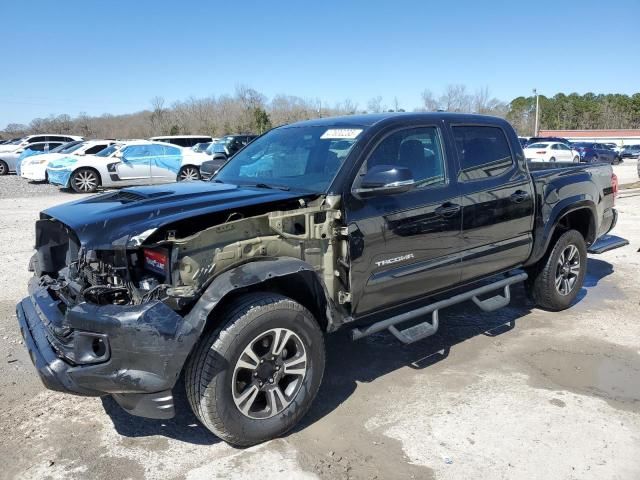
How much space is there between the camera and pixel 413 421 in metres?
3.56

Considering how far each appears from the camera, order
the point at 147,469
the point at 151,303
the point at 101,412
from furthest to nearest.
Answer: the point at 101,412 → the point at 147,469 → the point at 151,303

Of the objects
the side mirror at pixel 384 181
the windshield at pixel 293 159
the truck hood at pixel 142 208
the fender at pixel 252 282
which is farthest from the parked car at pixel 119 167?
the fender at pixel 252 282

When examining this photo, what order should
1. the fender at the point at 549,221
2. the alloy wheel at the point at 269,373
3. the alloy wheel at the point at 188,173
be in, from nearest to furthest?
1. the alloy wheel at the point at 269,373
2. the fender at the point at 549,221
3. the alloy wheel at the point at 188,173

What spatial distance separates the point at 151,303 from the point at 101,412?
130cm

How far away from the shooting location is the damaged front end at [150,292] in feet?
9.25

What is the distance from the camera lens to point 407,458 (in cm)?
316

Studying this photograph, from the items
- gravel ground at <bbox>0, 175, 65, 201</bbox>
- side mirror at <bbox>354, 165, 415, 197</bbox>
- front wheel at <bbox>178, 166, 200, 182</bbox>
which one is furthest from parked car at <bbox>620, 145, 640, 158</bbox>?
side mirror at <bbox>354, 165, 415, 197</bbox>

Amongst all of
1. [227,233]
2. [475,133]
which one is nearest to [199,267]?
[227,233]

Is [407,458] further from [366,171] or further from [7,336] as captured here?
[7,336]

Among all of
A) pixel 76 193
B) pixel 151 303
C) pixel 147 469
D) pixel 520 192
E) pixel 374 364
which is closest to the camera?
pixel 151 303

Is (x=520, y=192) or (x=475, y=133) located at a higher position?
(x=475, y=133)

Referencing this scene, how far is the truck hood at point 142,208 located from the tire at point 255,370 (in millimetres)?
600

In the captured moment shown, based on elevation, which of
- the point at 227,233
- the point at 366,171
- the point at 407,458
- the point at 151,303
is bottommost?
the point at 407,458

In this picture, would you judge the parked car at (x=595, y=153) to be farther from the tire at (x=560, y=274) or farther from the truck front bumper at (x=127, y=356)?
the truck front bumper at (x=127, y=356)
